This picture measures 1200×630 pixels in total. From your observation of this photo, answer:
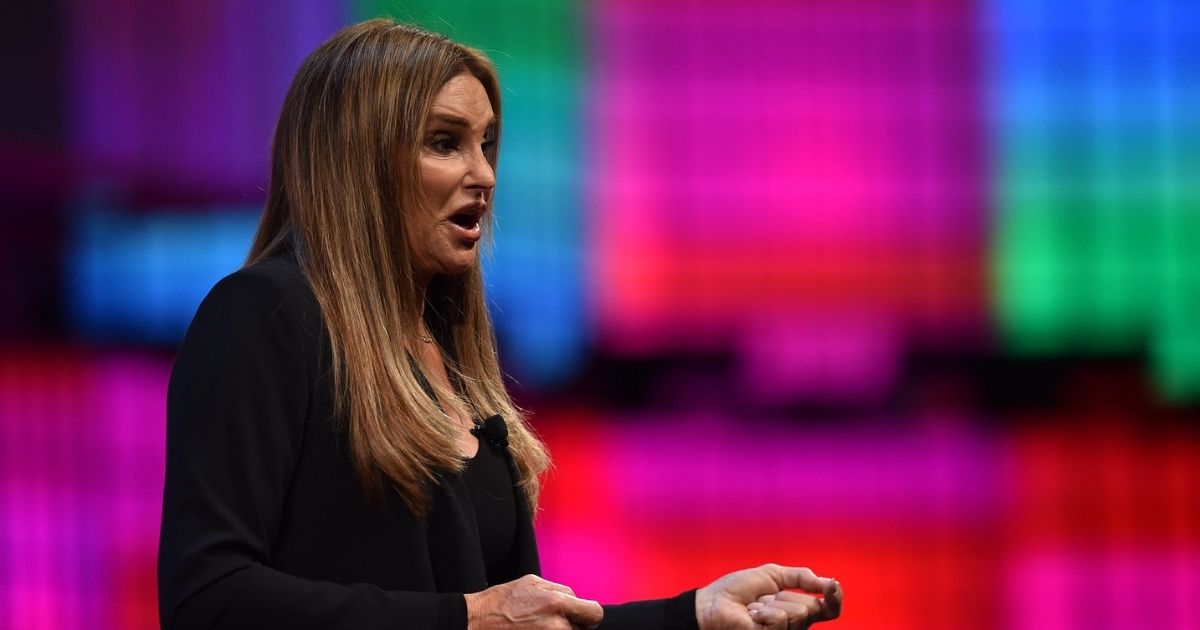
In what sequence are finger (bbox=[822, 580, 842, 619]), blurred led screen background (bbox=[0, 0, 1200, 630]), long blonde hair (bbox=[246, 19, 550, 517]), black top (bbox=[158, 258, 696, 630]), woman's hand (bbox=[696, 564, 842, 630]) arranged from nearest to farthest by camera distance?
black top (bbox=[158, 258, 696, 630])
long blonde hair (bbox=[246, 19, 550, 517])
woman's hand (bbox=[696, 564, 842, 630])
finger (bbox=[822, 580, 842, 619])
blurred led screen background (bbox=[0, 0, 1200, 630])

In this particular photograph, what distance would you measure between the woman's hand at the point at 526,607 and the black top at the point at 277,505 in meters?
0.02

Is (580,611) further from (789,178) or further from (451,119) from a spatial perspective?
(789,178)

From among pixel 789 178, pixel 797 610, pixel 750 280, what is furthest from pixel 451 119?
pixel 789 178

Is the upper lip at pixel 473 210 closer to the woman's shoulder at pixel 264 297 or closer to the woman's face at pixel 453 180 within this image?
the woman's face at pixel 453 180

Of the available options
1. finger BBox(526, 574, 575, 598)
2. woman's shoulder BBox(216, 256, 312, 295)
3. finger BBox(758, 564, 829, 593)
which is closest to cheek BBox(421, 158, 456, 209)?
woman's shoulder BBox(216, 256, 312, 295)

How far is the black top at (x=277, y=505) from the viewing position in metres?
1.21

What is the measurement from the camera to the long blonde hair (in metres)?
1.31

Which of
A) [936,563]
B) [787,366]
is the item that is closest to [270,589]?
[787,366]

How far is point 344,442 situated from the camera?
4.25ft

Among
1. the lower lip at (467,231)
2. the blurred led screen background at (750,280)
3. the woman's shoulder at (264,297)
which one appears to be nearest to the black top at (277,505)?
the woman's shoulder at (264,297)

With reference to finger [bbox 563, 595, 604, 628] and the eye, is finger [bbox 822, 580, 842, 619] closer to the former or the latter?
finger [bbox 563, 595, 604, 628]

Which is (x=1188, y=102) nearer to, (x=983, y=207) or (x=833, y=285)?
(x=983, y=207)

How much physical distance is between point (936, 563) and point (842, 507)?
0.91 ft

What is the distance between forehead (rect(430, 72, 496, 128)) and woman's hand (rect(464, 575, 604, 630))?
0.51 m
